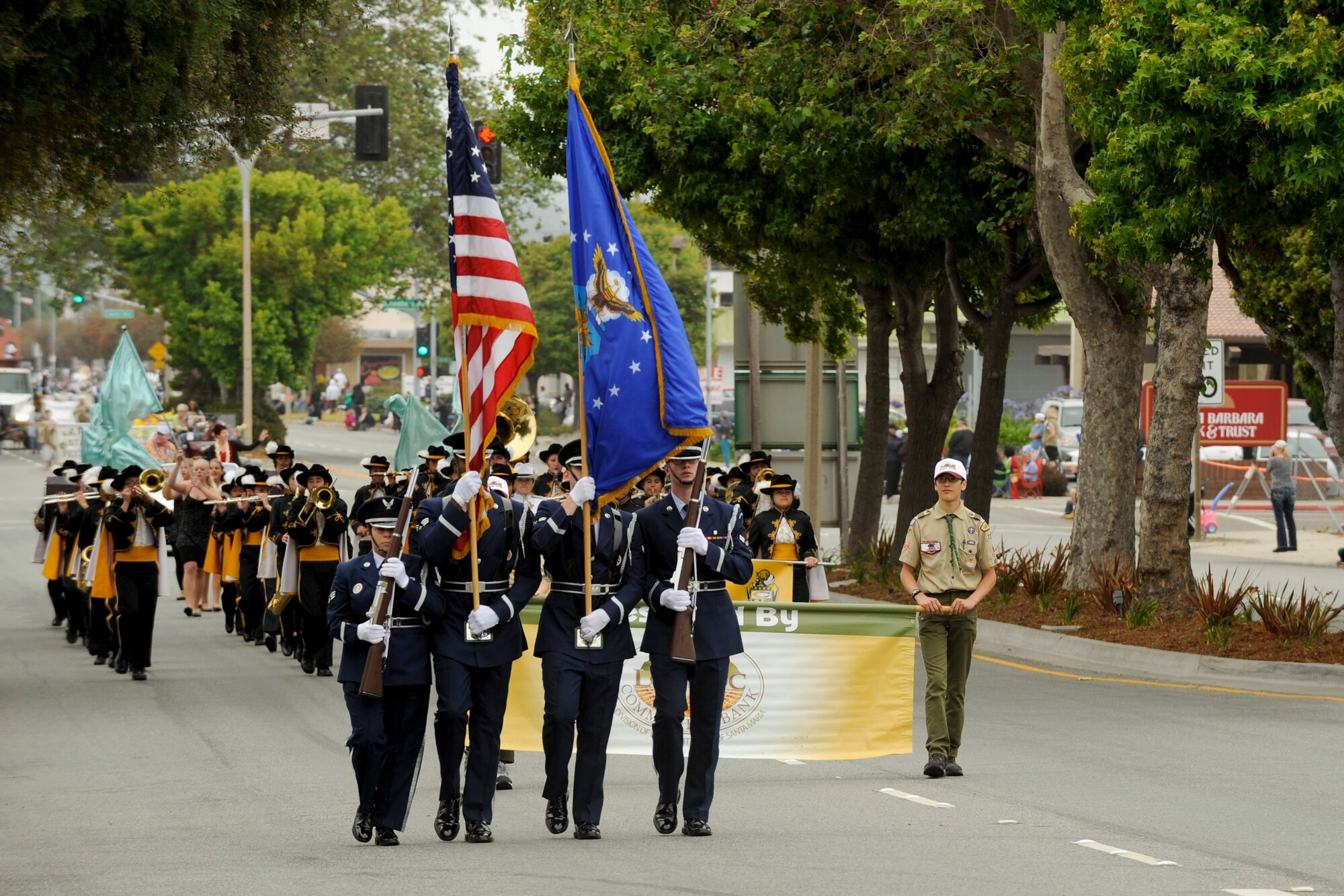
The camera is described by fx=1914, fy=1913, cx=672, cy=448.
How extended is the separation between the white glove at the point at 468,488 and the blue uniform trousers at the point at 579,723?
0.96m

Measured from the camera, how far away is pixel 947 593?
11.5m

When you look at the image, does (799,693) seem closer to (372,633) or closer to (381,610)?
(381,610)

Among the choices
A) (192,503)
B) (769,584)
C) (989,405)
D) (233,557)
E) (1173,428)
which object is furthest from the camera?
(989,405)

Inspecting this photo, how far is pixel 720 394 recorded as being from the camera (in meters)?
75.1

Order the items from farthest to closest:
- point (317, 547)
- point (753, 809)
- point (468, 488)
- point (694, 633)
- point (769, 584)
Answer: point (769, 584), point (317, 547), point (753, 809), point (694, 633), point (468, 488)

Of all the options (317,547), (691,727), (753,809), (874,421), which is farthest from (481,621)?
(874,421)

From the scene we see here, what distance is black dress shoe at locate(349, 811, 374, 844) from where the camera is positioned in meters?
9.32

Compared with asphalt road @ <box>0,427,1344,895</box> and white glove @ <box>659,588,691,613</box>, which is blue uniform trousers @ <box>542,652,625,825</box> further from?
white glove @ <box>659,588,691,613</box>

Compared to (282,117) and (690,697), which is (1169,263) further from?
(690,697)

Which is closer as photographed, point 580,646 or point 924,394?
point 580,646

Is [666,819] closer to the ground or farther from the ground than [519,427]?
closer to the ground

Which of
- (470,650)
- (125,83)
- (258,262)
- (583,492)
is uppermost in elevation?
(258,262)

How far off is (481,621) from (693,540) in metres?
1.11

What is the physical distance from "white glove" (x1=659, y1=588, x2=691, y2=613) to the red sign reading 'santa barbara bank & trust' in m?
24.5
